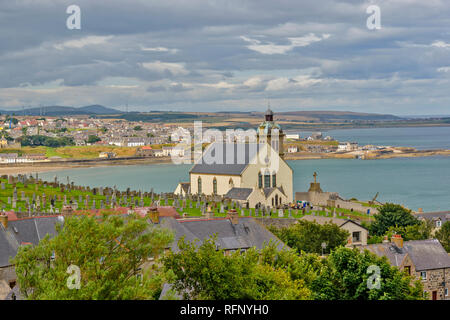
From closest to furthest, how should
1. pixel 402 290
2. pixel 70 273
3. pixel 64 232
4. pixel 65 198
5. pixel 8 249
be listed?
1. pixel 70 273
2. pixel 64 232
3. pixel 402 290
4. pixel 8 249
5. pixel 65 198

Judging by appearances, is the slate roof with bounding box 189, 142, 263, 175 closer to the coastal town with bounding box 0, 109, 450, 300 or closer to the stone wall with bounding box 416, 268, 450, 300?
the coastal town with bounding box 0, 109, 450, 300

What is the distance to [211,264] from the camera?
18.7 metres

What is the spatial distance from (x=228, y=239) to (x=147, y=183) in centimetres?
9480

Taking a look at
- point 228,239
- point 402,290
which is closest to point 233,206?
point 228,239

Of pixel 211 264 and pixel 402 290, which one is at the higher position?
pixel 211 264

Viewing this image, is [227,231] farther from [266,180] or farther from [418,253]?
[266,180]

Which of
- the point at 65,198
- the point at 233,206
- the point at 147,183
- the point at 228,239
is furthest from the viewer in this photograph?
the point at 147,183

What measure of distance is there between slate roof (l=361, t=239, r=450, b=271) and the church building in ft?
86.2

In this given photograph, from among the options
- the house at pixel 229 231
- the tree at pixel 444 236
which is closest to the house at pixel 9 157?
the tree at pixel 444 236

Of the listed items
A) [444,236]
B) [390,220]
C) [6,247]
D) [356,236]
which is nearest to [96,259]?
[6,247]

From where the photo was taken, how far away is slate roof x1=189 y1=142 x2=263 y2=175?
65.1 m

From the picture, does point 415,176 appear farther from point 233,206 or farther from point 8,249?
point 8,249

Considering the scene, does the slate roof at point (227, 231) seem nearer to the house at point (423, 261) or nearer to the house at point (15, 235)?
the house at point (423, 261)

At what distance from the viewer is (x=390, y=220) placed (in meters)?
46.2
